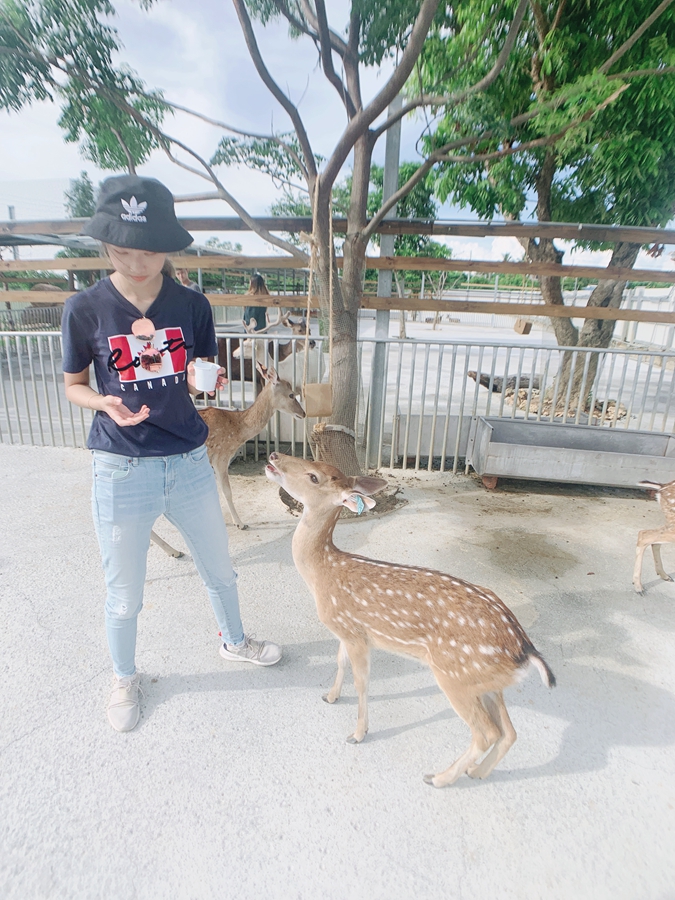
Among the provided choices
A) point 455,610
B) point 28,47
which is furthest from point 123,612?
point 28,47

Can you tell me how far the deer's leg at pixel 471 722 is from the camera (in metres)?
1.88

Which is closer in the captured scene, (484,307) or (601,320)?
(484,307)

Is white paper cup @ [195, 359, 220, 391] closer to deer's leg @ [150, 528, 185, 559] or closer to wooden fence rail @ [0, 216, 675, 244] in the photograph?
deer's leg @ [150, 528, 185, 559]

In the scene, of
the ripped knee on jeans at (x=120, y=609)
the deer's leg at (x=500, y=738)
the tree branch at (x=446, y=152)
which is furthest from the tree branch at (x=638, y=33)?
the ripped knee on jeans at (x=120, y=609)

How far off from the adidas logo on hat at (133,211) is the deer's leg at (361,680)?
1887 mm

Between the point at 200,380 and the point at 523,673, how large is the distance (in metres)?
1.76

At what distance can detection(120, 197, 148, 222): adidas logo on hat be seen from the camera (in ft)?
5.71

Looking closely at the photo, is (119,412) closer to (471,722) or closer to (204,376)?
(204,376)

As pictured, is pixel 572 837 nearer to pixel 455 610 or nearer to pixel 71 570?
pixel 455 610

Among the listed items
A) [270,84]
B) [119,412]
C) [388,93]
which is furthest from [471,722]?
[270,84]

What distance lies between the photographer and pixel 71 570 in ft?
11.2

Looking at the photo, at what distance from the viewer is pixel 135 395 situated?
1.94 meters

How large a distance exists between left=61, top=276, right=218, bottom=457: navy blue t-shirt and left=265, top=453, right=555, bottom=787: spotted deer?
22.5 inches

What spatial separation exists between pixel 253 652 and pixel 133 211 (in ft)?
6.82
